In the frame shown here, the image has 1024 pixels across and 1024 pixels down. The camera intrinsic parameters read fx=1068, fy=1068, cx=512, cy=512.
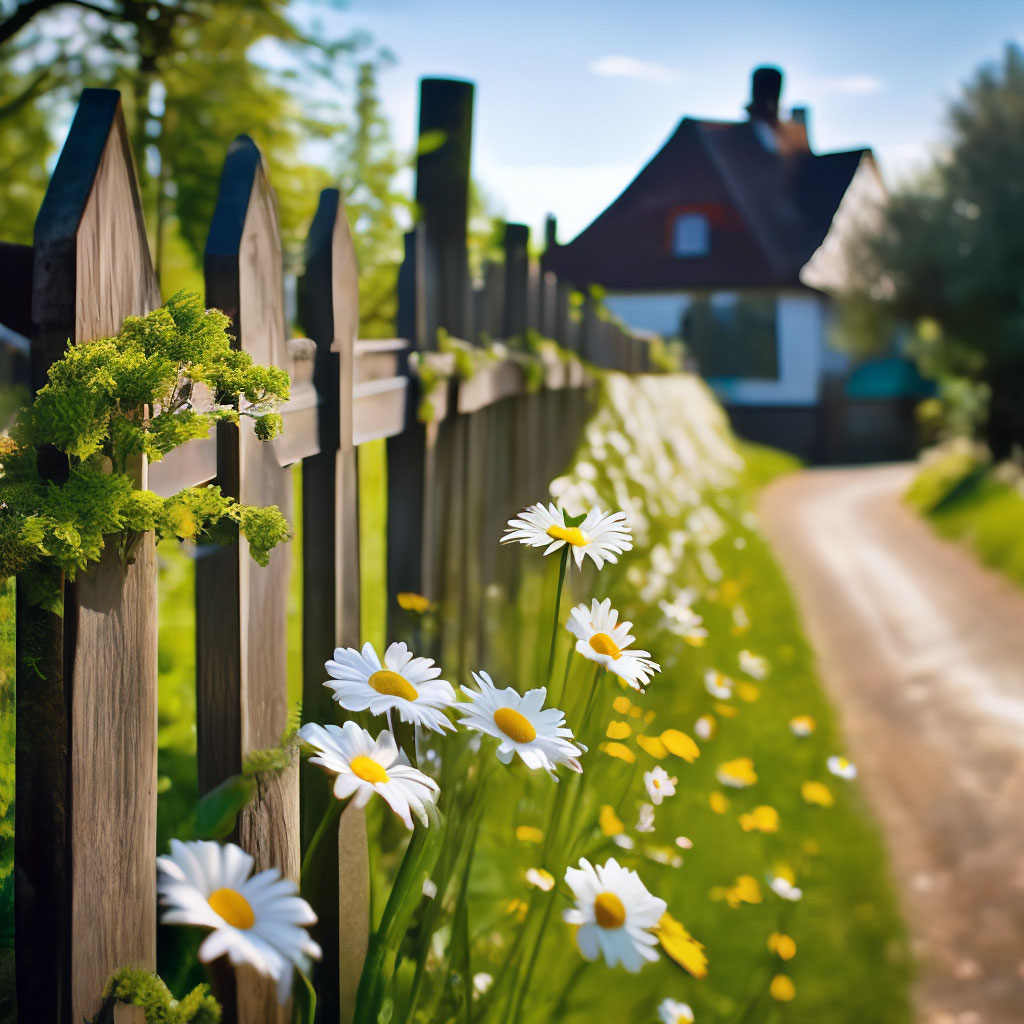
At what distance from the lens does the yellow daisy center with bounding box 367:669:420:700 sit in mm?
1056

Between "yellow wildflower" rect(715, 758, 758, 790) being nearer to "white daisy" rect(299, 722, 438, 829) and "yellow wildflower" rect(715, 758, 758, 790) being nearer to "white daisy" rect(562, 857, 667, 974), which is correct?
"white daisy" rect(562, 857, 667, 974)

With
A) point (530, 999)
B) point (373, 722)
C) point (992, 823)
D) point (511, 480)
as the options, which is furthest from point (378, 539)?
point (373, 722)

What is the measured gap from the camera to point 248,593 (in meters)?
1.34

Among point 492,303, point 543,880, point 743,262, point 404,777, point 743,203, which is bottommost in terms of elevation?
point 543,880

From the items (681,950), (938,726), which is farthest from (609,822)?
(938,726)

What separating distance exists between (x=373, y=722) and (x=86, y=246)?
26.2 inches

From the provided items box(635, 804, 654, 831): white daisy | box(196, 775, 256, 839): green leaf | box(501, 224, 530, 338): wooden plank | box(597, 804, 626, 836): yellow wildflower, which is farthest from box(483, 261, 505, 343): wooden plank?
box(196, 775, 256, 839): green leaf

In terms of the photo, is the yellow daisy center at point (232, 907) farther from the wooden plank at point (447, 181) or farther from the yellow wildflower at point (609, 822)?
the wooden plank at point (447, 181)

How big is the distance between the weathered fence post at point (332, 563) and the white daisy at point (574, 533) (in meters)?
0.39

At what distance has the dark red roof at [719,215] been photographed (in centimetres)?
2091

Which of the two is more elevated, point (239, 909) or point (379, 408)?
point (379, 408)

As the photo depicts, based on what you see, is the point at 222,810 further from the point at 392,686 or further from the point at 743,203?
the point at 743,203

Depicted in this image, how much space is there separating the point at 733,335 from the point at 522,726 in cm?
2020

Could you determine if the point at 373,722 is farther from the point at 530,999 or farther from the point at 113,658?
the point at 530,999
